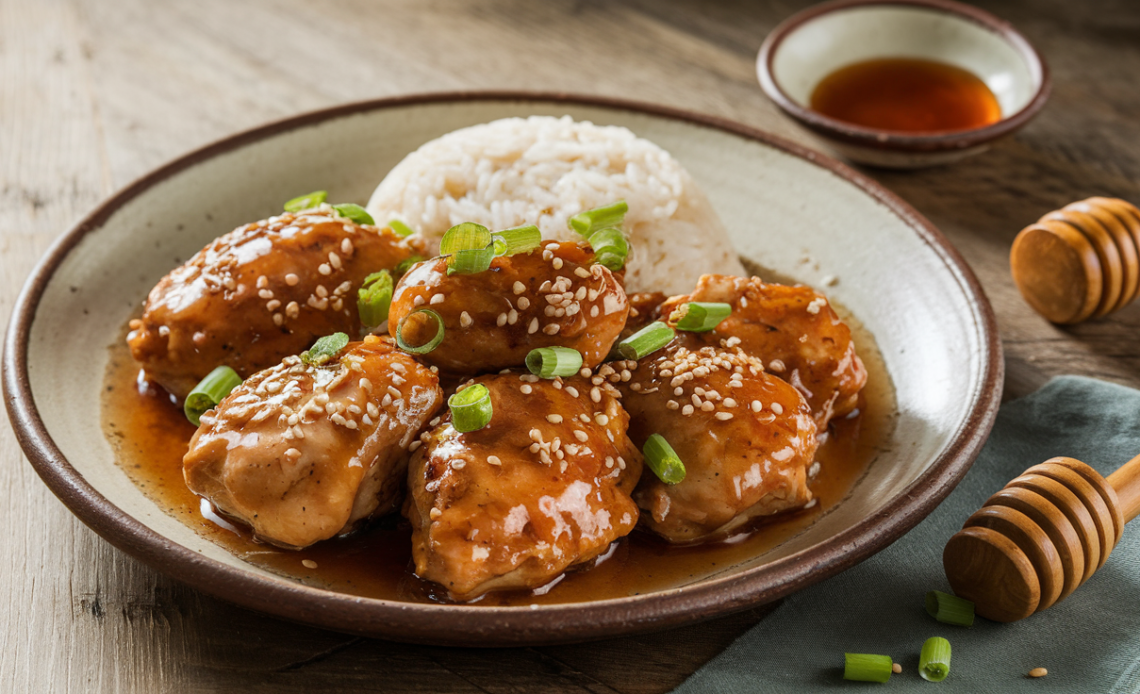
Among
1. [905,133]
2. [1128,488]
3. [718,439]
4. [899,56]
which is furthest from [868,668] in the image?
[899,56]

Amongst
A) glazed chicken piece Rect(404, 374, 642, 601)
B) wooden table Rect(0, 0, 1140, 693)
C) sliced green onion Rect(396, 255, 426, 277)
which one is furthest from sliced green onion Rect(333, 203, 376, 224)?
wooden table Rect(0, 0, 1140, 693)

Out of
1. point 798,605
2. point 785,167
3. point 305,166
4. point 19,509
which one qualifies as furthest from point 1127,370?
point 19,509

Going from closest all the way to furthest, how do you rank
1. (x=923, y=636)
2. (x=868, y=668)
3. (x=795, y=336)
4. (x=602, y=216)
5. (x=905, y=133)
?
(x=868, y=668), (x=923, y=636), (x=795, y=336), (x=602, y=216), (x=905, y=133)

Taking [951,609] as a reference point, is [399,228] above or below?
above

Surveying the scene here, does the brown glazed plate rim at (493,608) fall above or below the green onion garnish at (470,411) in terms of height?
below

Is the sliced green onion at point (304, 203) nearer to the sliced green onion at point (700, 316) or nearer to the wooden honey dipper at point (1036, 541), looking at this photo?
the sliced green onion at point (700, 316)

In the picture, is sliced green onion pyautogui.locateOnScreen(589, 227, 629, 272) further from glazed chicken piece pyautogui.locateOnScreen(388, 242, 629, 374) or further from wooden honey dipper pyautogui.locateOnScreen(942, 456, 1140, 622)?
wooden honey dipper pyautogui.locateOnScreen(942, 456, 1140, 622)

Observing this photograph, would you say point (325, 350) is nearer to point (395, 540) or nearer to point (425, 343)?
point (425, 343)

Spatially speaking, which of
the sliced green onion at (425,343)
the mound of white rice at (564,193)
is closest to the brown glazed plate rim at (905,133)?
the mound of white rice at (564,193)
